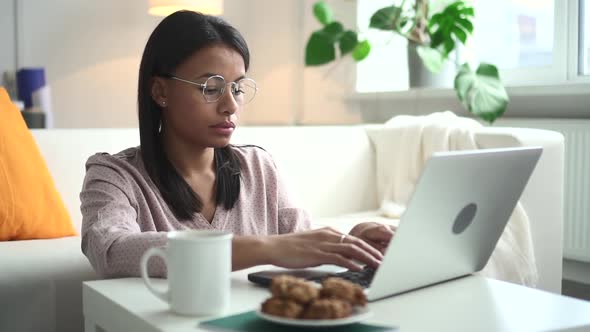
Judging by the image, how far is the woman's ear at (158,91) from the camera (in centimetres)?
151

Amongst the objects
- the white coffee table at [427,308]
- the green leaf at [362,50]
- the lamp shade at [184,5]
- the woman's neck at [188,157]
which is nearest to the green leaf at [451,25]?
the green leaf at [362,50]

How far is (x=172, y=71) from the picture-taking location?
1478 mm

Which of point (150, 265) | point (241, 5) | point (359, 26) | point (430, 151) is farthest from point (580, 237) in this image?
point (241, 5)

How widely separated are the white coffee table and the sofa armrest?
1349 millimetres

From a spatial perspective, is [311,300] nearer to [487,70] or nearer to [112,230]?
[112,230]

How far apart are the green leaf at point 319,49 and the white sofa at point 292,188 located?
0.62 m

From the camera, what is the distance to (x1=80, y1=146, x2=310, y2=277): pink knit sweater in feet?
3.92

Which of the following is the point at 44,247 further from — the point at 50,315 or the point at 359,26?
the point at 359,26

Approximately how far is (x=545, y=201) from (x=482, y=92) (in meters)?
0.61

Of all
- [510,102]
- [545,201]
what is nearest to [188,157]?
[545,201]

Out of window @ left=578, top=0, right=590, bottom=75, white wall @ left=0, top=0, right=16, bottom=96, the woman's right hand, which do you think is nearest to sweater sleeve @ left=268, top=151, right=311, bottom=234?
the woman's right hand

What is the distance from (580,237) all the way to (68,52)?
2.75 meters

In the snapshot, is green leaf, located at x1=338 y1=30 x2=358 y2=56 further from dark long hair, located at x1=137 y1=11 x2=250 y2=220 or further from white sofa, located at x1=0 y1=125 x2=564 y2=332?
dark long hair, located at x1=137 y1=11 x2=250 y2=220

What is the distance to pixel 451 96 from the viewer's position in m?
3.43
